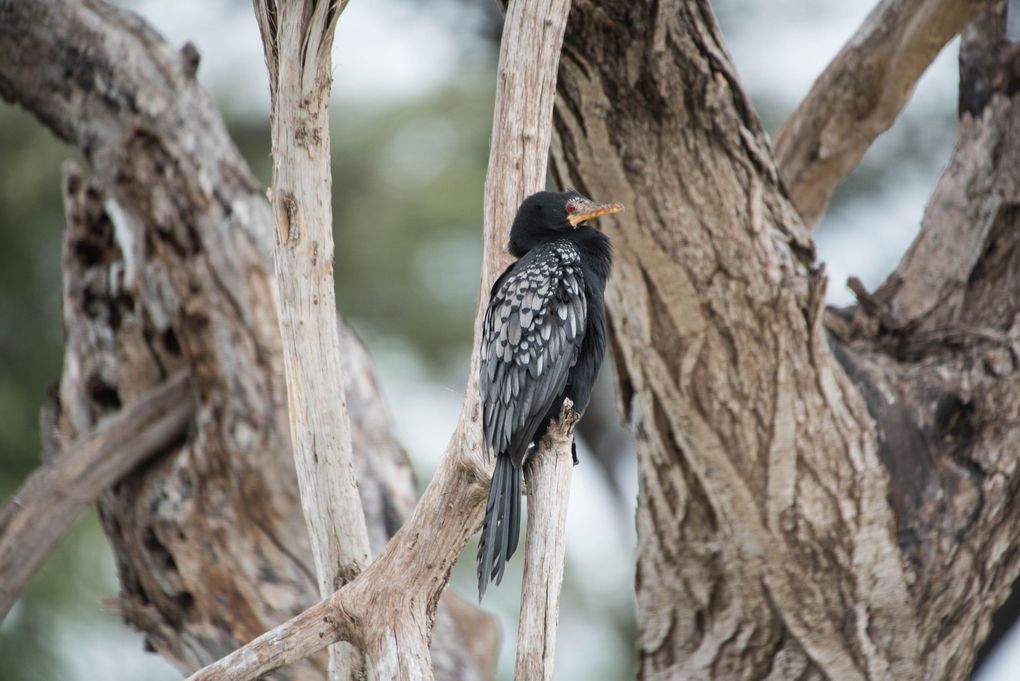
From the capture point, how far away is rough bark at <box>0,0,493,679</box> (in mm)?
4160

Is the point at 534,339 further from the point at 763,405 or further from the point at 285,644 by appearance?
the point at 763,405

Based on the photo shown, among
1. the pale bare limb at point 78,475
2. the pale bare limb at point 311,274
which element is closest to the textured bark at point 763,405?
the pale bare limb at point 311,274

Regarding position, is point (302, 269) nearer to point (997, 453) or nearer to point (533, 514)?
point (533, 514)

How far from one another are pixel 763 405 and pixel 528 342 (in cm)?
Result: 109

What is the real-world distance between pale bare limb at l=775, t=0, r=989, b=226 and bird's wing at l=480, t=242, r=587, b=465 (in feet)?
5.58

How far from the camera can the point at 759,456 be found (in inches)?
142

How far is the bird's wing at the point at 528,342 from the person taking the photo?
2.67m

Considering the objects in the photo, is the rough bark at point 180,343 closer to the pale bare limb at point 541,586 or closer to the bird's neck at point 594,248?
the bird's neck at point 594,248


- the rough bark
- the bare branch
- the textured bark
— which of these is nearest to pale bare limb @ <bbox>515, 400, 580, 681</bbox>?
the bare branch

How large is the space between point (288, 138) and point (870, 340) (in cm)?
239

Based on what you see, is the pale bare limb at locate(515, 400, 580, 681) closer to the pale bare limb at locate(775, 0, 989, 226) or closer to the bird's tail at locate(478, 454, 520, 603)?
the bird's tail at locate(478, 454, 520, 603)

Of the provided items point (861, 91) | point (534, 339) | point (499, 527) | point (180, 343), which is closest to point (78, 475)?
point (180, 343)

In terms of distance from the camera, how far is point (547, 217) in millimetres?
3141

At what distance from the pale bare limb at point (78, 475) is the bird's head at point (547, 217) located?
1.79 metres
